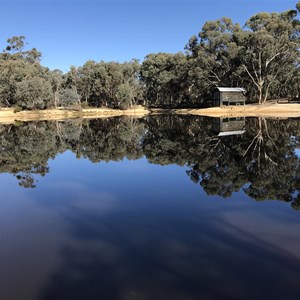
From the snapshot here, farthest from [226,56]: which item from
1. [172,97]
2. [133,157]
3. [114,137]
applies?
[133,157]

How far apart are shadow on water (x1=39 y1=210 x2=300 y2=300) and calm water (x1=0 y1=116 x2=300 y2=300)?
2 cm

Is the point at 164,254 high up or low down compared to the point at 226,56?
down

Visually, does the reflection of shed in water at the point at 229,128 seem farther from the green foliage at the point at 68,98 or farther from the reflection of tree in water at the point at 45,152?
the green foliage at the point at 68,98

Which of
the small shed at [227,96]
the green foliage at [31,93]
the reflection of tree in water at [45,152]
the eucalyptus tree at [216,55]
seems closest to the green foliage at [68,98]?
the green foliage at [31,93]

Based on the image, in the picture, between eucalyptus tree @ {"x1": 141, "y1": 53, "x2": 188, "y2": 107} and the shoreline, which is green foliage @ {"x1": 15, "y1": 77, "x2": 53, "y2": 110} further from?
eucalyptus tree @ {"x1": 141, "y1": 53, "x2": 188, "y2": 107}

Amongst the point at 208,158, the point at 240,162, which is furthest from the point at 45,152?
the point at 240,162

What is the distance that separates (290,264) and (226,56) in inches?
2734

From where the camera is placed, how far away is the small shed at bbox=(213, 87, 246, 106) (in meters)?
67.3

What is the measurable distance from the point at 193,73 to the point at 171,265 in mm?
68016

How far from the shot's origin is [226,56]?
70.1 meters

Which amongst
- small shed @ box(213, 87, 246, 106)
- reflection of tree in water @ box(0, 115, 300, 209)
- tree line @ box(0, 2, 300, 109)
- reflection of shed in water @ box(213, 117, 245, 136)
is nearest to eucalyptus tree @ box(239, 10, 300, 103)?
tree line @ box(0, 2, 300, 109)

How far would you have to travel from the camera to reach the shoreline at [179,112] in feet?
197

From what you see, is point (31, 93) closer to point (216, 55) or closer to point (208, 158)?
point (216, 55)

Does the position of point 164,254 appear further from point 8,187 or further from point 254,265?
point 8,187
